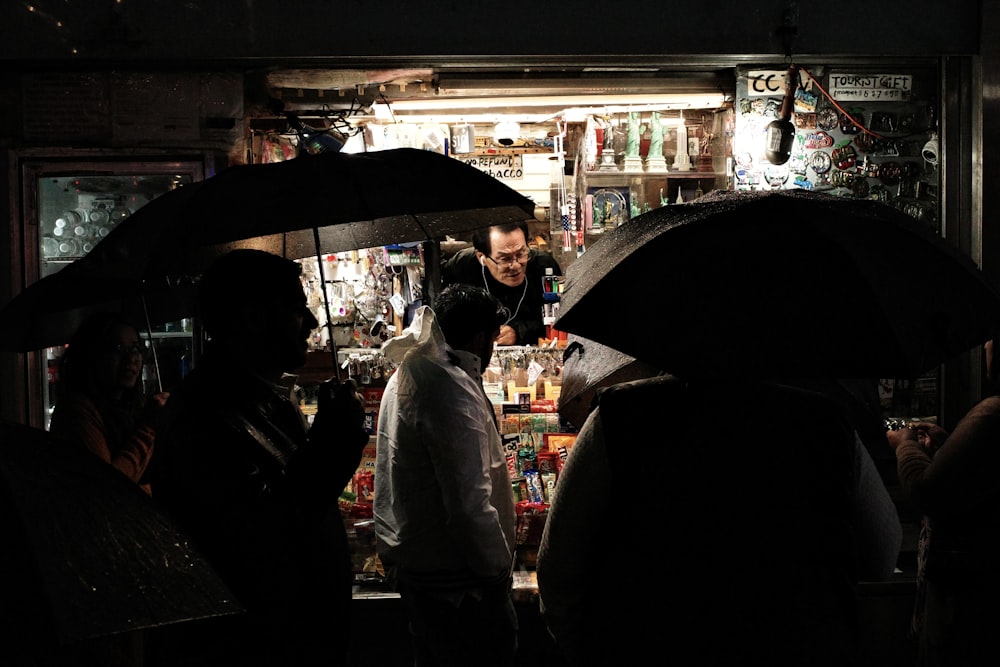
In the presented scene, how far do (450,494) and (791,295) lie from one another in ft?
6.42

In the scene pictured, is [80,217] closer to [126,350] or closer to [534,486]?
[126,350]

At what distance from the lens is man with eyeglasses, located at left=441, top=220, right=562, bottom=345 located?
6.11 meters

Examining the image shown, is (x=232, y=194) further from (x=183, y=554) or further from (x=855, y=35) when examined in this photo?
(x=855, y=35)

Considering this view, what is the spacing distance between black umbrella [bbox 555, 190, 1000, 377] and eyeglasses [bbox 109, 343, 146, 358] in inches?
99.4

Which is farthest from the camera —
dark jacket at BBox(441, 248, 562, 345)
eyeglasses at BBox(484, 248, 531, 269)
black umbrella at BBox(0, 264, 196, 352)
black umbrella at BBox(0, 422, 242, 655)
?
eyeglasses at BBox(484, 248, 531, 269)

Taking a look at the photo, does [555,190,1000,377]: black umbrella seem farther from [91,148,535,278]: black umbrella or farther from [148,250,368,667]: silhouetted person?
[148,250,368,667]: silhouetted person

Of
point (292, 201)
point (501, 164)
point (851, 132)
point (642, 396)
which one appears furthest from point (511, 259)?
point (642, 396)

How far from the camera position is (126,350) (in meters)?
3.99

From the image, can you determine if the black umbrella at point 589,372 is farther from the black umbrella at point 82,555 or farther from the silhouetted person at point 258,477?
the black umbrella at point 82,555

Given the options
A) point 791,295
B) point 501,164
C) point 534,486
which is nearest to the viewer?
point 791,295

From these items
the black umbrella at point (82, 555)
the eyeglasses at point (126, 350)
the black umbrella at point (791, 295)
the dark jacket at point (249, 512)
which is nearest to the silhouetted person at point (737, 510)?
the black umbrella at point (791, 295)

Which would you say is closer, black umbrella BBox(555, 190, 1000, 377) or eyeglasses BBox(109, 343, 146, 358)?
black umbrella BBox(555, 190, 1000, 377)

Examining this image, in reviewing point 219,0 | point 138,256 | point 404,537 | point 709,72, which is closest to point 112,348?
point 404,537

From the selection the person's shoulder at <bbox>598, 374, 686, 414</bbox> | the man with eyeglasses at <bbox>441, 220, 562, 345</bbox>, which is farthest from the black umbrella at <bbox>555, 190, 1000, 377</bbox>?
the man with eyeglasses at <bbox>441, 220, 562, 345</bbox>
